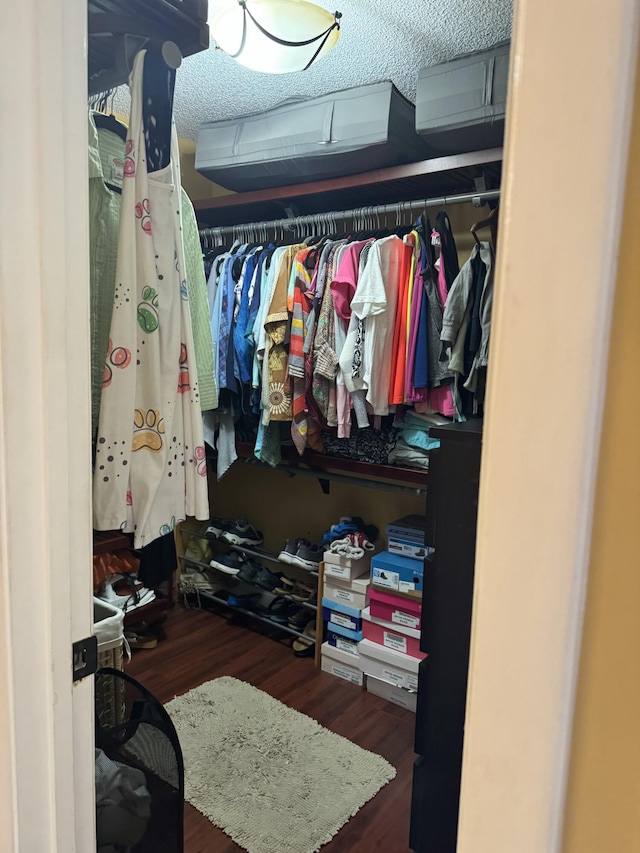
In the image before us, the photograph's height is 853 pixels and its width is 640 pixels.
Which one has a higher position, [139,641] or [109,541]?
[109,541]

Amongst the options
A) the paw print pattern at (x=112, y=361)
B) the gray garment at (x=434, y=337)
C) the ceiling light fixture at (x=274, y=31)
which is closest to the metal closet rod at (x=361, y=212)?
the gray garment at (x=434, y=337)

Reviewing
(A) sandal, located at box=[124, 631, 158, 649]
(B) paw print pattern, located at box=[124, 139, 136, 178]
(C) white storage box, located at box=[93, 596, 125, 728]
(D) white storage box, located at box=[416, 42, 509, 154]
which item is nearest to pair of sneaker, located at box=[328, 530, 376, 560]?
(A) sandal, located at box=[124, 631, 158, 649]

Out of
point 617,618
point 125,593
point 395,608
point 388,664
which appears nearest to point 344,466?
point 395,608

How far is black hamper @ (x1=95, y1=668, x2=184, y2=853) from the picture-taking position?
1.14 m

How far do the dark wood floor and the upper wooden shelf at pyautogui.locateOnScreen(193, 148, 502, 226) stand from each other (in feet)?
6.73

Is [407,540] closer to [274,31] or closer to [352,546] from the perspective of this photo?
[352,546]

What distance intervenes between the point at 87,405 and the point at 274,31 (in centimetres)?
125

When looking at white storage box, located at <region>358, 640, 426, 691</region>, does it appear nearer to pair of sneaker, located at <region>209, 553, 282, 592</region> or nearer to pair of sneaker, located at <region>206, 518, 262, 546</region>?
pair of sneaker, located at <region>209, 553, 282, 592</region>

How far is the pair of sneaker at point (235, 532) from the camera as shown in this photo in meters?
3.05

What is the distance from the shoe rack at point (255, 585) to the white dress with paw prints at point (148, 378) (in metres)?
1.64

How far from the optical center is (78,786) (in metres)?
0.82

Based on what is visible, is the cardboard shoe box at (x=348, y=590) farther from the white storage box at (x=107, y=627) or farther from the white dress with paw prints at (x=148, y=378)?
the white dress with paw prints at (x=148, y=378)

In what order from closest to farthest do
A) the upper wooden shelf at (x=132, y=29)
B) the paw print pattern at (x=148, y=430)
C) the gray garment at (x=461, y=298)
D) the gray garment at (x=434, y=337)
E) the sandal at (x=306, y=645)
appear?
the upper wooden shelf at (x=132, y=29), the paw print pattern at (x=148, y=430), the gray garment at (x=461, y=298), the gray garment at (x=434, y=337), the sandal at (x=306, y=645)

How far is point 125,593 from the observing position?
2680mm
